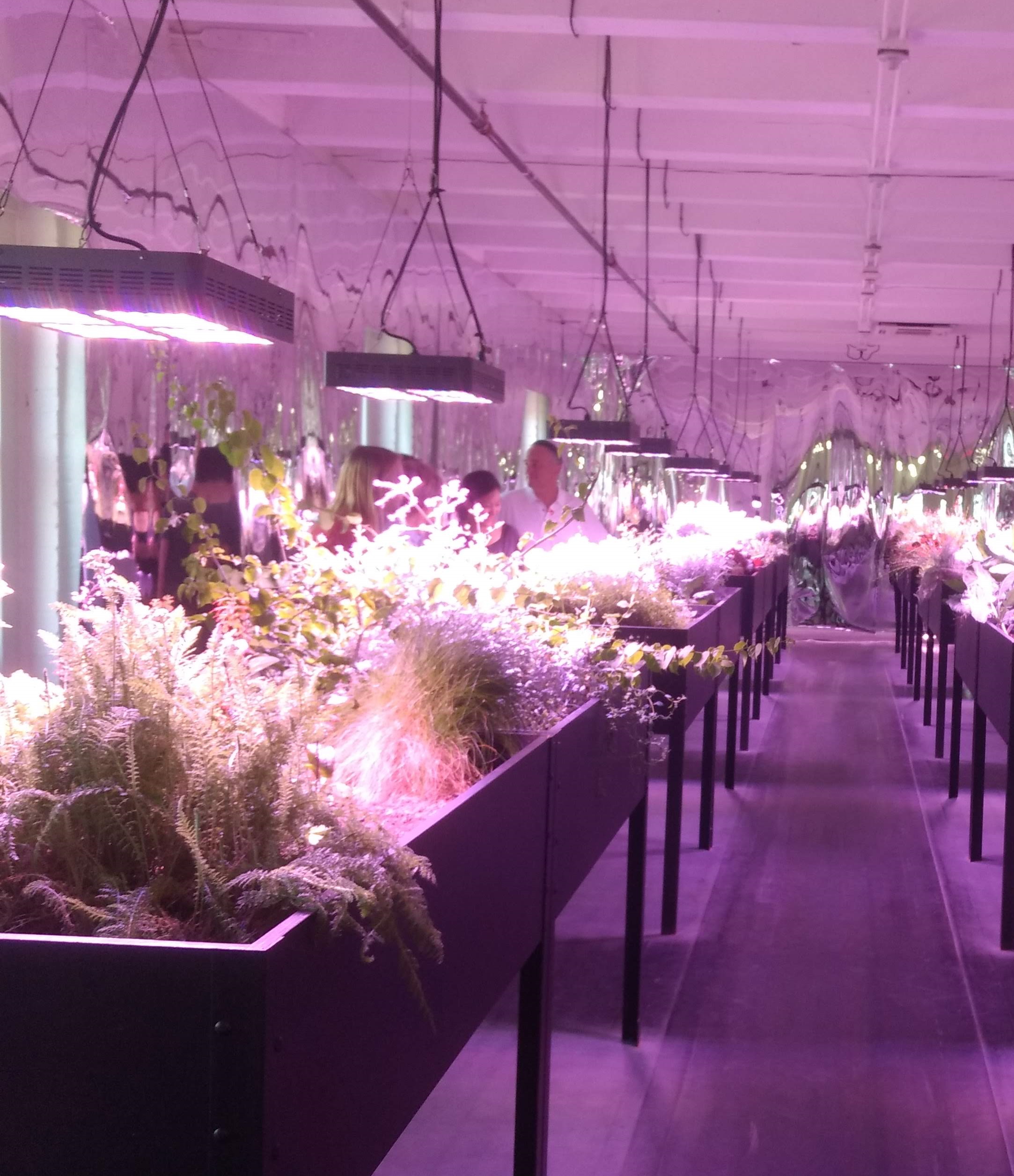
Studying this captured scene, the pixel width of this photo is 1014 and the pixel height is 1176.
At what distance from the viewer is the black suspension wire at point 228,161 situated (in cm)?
591

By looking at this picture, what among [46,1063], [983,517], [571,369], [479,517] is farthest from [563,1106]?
[983,517]

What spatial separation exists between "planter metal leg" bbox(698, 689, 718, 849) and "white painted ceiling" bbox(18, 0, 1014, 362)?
271 cm

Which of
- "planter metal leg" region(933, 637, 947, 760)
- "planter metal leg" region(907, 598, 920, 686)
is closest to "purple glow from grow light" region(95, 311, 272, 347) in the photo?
"planter metal leg" region(933, 637, 947, 760)

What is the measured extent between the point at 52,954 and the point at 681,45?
572 centimetres

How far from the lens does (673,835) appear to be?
477cm

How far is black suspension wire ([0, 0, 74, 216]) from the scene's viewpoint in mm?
4406

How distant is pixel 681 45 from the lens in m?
6.20

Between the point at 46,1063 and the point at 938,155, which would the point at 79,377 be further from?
the point at 938,155

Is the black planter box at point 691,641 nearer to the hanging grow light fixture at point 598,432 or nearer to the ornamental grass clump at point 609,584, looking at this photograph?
the ornamental grass clump at point 609,584

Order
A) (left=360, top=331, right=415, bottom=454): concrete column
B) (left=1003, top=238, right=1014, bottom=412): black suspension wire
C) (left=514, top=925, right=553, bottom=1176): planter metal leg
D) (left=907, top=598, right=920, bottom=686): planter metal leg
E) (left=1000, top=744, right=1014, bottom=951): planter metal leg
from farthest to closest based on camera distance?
(left=907, top=598, right=920, bottom=686): planter metal leg, (left=1003, top=238, right=1014, bottom=412): black suspension wire, (left=360, top=331, right=415, bottom=454): concrete column, (left=1000, top=744, right=1014, bottom=951): planter metal leg, (left=514, top=925, right=553, bottom=1176): planter metal leg

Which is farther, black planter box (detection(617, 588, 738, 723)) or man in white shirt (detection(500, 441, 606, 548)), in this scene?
man in white shirt (detection(500, 441, 606, 548))

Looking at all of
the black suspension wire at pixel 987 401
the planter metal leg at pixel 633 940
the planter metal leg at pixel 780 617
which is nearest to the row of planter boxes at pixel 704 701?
the planter metal leg at pixel 633 940

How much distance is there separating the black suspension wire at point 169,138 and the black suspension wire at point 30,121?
0.40 metres

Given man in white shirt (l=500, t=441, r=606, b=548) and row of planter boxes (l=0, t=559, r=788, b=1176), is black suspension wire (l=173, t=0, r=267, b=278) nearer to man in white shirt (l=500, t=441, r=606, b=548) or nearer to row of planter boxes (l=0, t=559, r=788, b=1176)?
man in white shirt (l=500, t=441, r=606, b=548)
